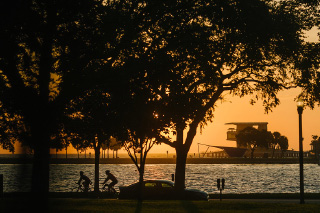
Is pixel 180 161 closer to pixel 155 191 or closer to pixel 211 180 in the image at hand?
pixel 155 191

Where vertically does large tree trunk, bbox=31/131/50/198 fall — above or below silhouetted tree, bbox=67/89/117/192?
below

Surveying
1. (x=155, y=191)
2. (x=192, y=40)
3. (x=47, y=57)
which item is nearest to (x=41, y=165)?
(x=47, y=57)

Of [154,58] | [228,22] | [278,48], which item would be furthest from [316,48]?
[154,58]

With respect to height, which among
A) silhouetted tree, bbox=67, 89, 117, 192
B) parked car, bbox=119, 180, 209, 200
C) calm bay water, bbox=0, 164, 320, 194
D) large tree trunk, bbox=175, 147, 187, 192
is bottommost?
calm bay water, bbox=0, 164, 320, 194

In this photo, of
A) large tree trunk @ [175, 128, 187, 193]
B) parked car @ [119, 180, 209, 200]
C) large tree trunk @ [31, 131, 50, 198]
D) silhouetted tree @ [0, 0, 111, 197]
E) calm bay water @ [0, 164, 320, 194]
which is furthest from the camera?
calm bay water @ [0, 164, 320, 194]

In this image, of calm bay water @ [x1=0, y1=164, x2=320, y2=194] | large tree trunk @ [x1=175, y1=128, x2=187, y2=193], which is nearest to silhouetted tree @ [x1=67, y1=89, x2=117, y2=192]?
calm bay water @ [x1=0, y1=164, x2=320, y2=194]

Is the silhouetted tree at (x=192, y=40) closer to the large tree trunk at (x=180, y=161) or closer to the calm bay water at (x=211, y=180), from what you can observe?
the calm bay water at (x=211, y=180)

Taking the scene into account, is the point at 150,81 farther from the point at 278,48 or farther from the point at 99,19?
the point at 278,48

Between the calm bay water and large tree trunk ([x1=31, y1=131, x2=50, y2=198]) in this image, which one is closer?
large tree trunk ([x1=31, y1=131, x2=50, y2=198])

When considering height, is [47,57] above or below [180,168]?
above

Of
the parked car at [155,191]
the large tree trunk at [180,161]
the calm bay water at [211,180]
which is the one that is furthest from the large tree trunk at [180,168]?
the calm bay water at [211,180]

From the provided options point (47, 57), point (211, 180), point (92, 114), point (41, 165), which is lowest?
point (211, 180)

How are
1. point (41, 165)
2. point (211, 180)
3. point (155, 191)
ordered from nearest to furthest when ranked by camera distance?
point (41, 165) → point (155, 191) → point (211, 180)

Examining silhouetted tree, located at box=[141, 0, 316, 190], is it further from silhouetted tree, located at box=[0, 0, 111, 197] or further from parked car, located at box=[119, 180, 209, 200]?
parked car, located at box=[119, 180, 209, 200]
